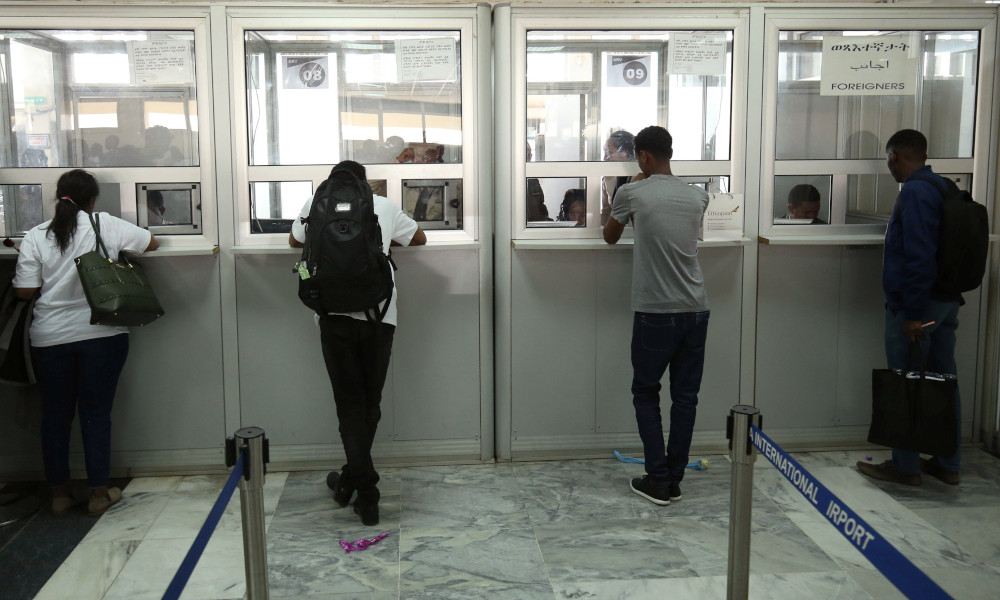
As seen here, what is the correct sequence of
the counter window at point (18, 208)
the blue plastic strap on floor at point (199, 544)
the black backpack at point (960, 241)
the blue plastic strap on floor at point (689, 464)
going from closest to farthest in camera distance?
the blue plastic strap on floor at point (199, 544) → the black backpack at point (960, 241) → the counter window at point (18, 208) → the blue plastic strap on floor at point (689, 464)

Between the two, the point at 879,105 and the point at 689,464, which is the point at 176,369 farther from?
the point at 879,105

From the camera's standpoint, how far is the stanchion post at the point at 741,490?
2.50 meters

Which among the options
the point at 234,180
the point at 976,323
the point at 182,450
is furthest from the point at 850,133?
the point at 182,450

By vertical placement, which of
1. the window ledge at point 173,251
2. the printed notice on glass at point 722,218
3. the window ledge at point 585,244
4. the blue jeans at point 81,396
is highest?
the printed notice on glass at point 722,218

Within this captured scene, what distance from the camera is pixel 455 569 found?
10.7 feet

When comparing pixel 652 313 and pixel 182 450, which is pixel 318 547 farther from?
pixel 652 313

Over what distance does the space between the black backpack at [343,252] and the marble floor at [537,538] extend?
0.96 meters

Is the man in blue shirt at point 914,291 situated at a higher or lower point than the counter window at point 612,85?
lower

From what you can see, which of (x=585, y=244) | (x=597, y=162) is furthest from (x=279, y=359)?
(x=597, y=162)

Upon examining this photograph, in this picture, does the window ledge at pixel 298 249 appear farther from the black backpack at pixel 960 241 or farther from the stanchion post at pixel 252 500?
the black backpack at pixel 960 241

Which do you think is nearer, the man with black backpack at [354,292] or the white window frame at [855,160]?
the man with black backpack at [354,292]

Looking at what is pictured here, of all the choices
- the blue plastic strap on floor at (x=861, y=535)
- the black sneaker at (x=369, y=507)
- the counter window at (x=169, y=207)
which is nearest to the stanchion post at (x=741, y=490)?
the blue plastic strap on floor at (x=861, y=535)

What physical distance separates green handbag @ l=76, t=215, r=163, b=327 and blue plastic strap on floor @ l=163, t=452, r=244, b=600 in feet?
5.30

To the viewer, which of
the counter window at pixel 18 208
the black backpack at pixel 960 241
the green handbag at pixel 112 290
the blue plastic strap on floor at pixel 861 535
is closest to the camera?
the blue plastic strap on floor at pixel 861 535
